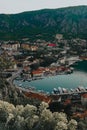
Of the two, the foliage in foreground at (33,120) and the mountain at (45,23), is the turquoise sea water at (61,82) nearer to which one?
the foliage in foreground at (33,120)

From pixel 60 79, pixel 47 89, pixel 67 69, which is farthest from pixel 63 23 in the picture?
pixel 47 89

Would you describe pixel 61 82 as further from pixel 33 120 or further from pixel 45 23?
pixel 45 23

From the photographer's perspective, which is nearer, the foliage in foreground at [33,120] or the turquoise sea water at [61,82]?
the foliage in foreground at [33,120]

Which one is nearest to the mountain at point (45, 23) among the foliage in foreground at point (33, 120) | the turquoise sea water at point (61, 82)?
the turquoise sea water at point (61, 82)

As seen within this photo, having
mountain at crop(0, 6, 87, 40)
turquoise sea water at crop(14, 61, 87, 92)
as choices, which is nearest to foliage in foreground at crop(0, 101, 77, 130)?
turquoise sea water at crop(14, 61, 87, 92)

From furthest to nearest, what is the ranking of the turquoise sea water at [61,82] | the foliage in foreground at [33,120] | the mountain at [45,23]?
1. the mountain at [45,23]
2. the turquoise sea water at [61,82]
3. the foliage in foreground at [33,120]

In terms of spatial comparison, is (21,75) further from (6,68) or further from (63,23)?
(63,23)

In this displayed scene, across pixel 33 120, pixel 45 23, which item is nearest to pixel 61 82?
pixel 33 120
